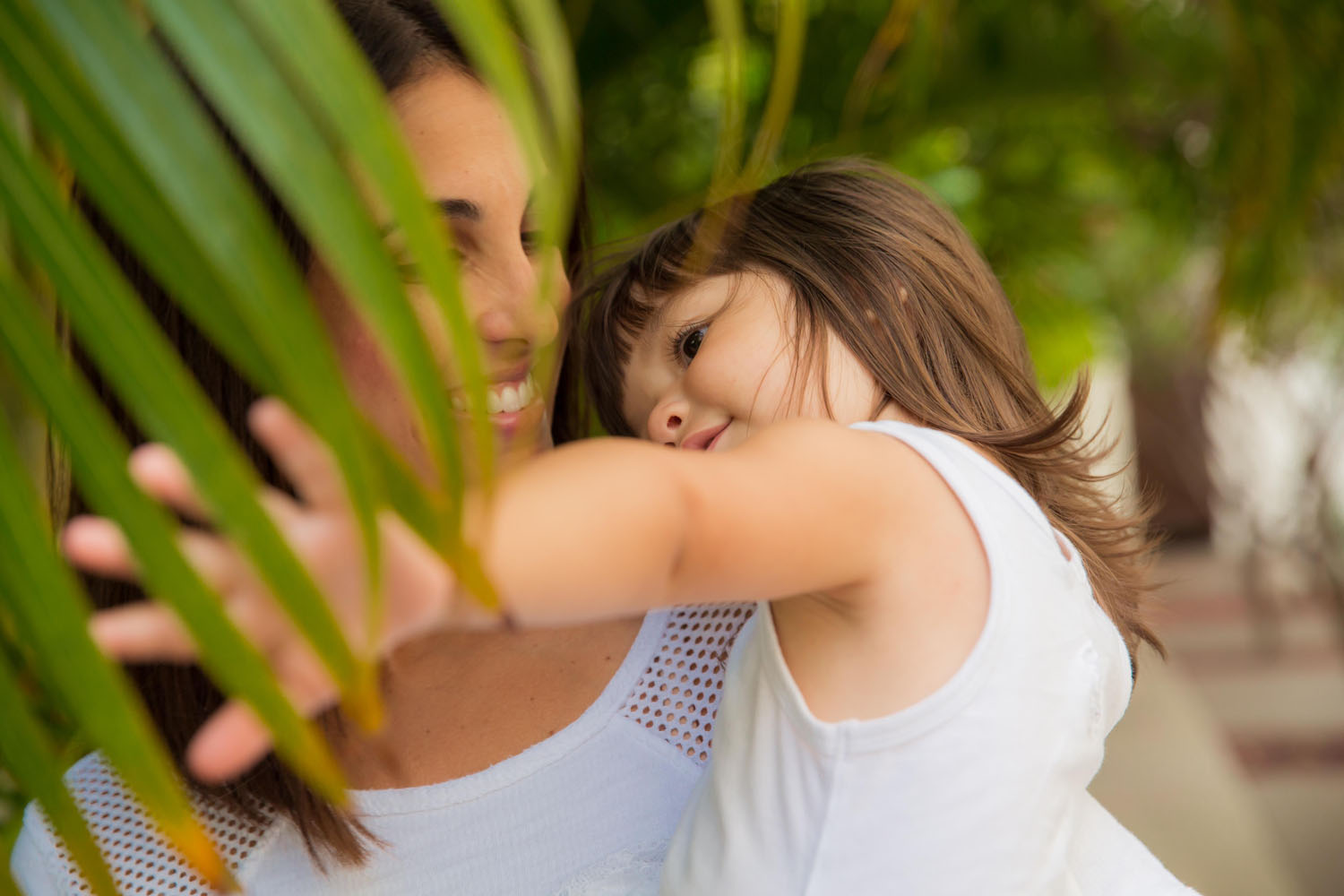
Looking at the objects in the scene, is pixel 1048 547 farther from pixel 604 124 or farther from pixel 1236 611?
pixel 1236 611

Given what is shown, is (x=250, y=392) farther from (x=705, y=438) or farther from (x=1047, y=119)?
(x=1047, y=119)

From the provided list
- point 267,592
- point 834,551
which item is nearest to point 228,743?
point 267,592

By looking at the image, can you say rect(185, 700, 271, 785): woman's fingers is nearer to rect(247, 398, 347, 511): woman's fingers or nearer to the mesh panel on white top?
rect(247, 398, 347, 511): woman's fingers

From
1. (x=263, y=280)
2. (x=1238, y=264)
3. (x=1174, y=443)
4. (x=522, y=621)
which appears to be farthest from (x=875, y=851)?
(x=1174, y=443)

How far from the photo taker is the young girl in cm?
45

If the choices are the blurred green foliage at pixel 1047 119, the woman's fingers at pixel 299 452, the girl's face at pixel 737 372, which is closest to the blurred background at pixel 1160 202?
the blurred green foliage at pixel 1047 119

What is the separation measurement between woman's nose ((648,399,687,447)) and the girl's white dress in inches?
10.1

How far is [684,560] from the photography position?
50cm

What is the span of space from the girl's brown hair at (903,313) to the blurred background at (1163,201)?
0.24ft

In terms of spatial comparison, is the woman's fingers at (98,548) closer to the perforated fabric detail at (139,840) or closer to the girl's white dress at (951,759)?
the girl's white dress at (951,759)

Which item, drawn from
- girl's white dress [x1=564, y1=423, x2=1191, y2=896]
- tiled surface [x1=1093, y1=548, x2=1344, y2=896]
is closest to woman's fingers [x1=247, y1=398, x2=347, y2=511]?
girl's white dress [x1=564, y1=423, x2=1191, y2=896]

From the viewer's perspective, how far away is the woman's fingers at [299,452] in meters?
0.36

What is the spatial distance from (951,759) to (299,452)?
0.46 meters

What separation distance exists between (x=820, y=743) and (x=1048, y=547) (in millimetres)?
198
